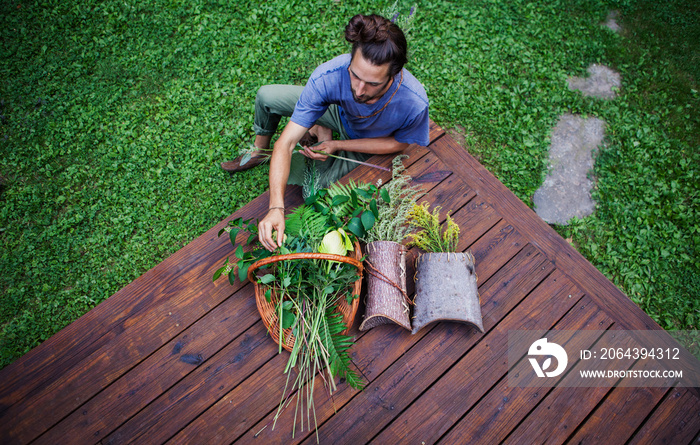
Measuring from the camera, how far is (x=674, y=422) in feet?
6.70

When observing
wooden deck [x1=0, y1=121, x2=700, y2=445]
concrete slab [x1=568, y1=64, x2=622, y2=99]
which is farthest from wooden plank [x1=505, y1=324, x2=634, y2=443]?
concrete slab [x1=568, y1=64, x2=622, y2=99]

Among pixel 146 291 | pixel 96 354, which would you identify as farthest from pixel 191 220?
pixel 96 354

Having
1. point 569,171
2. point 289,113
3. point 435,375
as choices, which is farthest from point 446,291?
point 569,171

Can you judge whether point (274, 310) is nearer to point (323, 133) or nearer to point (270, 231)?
point (270, 231)

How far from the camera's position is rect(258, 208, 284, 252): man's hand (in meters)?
2.02

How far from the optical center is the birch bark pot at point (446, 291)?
198cm

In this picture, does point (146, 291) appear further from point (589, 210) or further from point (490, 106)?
point (589, 210)

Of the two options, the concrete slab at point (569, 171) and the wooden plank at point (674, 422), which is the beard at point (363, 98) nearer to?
the concrete slab at point (569, 171)

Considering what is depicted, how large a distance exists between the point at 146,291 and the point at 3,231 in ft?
5.66

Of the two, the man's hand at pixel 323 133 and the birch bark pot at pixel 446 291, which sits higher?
the man's hand at pixel 323 133

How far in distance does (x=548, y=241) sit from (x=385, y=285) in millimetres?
1213

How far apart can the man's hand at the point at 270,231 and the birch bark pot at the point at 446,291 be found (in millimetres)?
829

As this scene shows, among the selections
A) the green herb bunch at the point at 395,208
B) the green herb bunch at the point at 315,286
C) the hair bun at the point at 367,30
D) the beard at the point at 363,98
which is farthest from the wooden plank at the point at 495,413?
the hair bun at the point at 367,30

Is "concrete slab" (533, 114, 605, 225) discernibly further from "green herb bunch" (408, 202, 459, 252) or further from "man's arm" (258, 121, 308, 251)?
"man's arm" (258, 121, 308, 251)
